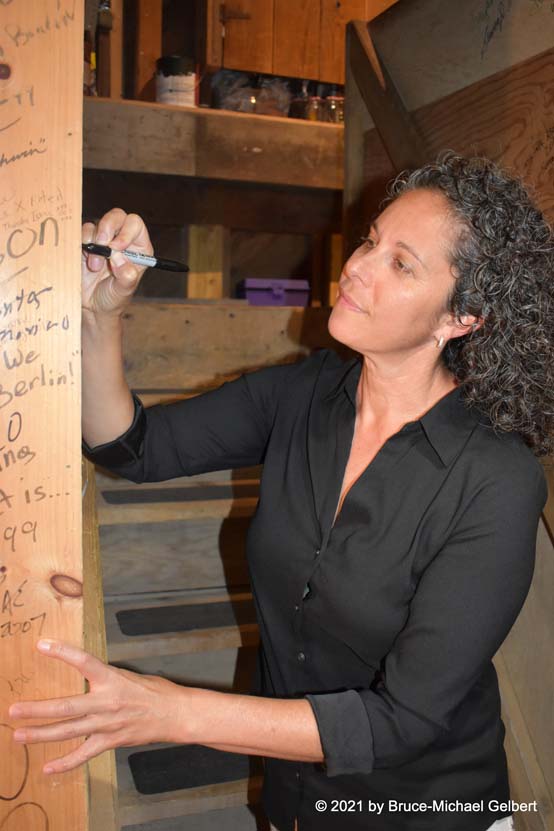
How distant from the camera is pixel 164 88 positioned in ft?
10.2

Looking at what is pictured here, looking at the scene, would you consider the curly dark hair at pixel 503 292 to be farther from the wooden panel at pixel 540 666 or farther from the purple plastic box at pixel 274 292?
the purple plastic box at pixel 274 292

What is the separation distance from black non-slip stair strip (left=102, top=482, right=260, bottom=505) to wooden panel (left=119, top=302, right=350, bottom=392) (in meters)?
0.35

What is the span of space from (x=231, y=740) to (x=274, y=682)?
14.0 inches

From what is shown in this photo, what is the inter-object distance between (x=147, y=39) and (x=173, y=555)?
9.47ft

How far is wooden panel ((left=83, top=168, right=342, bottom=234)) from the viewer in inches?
130

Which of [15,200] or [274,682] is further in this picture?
[274,682]

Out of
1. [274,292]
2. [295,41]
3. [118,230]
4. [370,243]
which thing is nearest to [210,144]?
[274,292]

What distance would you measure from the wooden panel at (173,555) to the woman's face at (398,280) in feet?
3.87

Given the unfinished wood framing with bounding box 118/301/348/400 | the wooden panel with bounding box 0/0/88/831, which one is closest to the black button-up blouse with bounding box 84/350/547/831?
the wooden panel with bounding box 0/0/88/831

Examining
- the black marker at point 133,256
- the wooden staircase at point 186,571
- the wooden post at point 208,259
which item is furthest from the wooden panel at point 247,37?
the black marker at point 133,256

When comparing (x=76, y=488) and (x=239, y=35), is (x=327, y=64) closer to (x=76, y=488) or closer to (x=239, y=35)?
(x=239, y=35)

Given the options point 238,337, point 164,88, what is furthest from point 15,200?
point 164,88

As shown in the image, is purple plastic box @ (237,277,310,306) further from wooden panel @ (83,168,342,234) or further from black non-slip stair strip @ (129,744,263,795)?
black non-slip stair strip @ (129,744,263,795)

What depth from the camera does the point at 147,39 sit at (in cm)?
398
